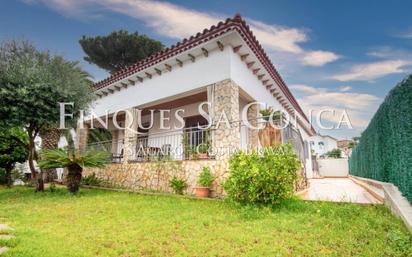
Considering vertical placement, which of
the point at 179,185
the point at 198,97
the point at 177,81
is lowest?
the point at 179,185

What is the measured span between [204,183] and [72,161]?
4.83m

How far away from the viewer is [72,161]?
8703mm

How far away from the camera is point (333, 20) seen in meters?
10.5

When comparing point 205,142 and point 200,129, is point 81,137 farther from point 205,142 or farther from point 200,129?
point 205,142

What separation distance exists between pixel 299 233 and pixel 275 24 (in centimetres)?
921

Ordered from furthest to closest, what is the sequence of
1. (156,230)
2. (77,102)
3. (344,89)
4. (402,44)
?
(344,89) → (77,102) → (402,44) → (156,230)

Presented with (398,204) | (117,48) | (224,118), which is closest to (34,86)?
(224,118)

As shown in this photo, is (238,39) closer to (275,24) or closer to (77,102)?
(275,24)

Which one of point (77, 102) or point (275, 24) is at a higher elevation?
point (275, 24)

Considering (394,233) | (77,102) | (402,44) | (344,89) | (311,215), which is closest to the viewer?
(394,233)

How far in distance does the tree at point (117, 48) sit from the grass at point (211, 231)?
17690 millimetres

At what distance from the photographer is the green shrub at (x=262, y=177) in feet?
18.5

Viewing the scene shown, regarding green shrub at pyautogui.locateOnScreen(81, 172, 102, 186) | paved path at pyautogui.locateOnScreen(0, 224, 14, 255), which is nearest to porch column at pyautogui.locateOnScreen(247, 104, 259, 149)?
green shrub at pyautogui.locateOnScreen(81, 172, 102, 186)

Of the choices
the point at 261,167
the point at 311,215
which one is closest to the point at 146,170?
the point at 261,167
